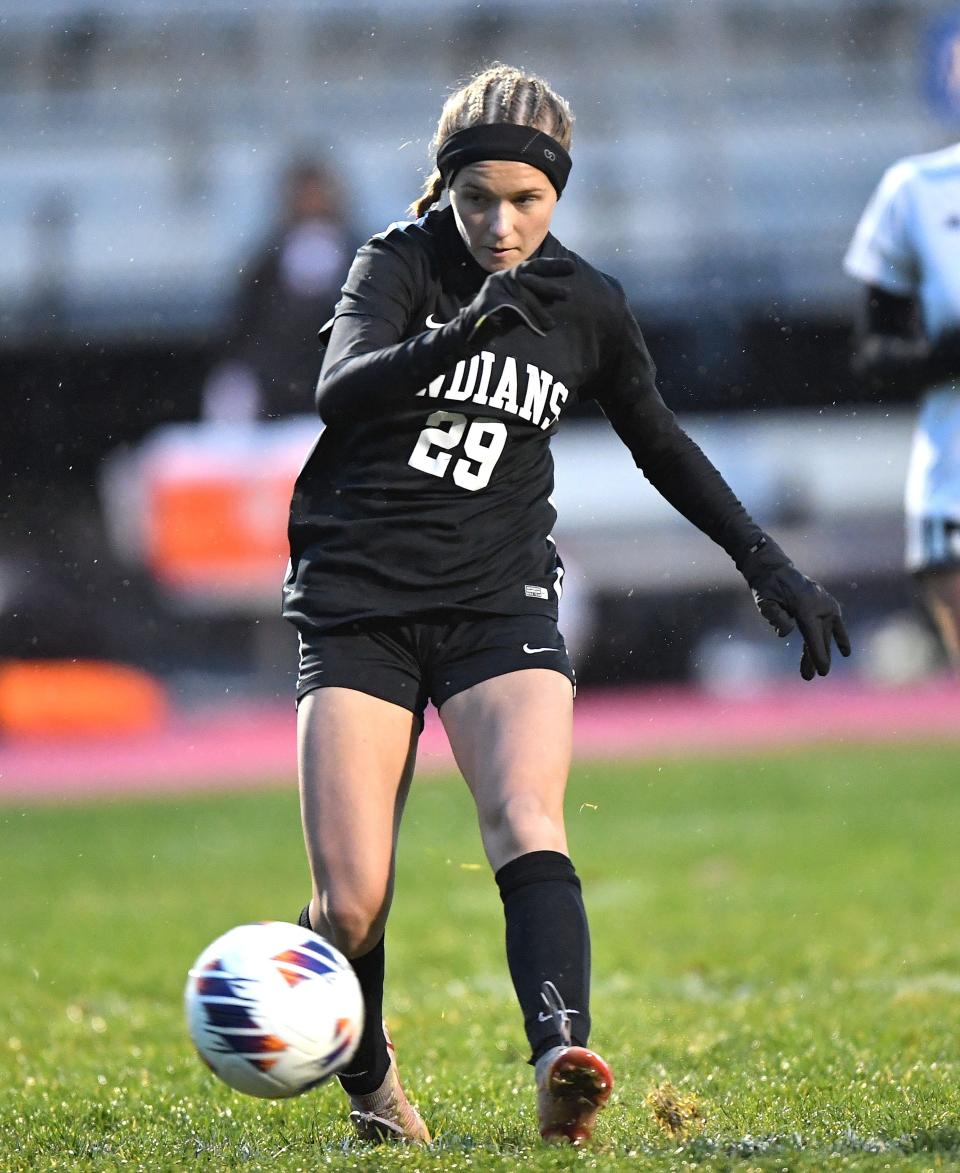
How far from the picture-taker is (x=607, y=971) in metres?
6.02

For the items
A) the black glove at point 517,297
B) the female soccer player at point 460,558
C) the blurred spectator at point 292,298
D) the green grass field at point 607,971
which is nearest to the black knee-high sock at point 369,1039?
the female soccer player at point 460,558

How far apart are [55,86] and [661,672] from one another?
491 inches

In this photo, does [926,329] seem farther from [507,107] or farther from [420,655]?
[420,655]

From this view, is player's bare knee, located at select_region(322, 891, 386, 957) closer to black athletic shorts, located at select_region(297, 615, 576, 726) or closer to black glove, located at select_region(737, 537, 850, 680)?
black athletic shorts, located at select_region(297, 615, 576, 726)

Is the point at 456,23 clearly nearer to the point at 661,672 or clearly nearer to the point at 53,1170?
the point at 661,672

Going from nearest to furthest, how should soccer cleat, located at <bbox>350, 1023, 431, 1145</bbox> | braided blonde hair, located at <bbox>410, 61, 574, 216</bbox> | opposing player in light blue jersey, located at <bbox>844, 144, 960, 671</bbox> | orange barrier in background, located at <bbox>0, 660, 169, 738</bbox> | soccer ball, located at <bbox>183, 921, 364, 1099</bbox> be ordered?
soccer ball, located at <bbox>183, 921, 364, 1099</bbox>
braided blonde hair, located at <bbox>410, 61, 574, 216</bbox>
soccer cleat, located at <bbox>350, 1023, 431, 1145</bbox>
opposing player in light blue jersey, located at <bbox>844, 144, 960, 671</bbox>
orange barrier in background, located at <bbox>0, 660, 169, 738</bbox>

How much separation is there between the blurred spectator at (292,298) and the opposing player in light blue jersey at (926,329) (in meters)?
2.05

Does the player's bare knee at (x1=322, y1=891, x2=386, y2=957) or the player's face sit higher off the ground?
the player's face

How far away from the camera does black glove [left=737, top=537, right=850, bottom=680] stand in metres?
3.67

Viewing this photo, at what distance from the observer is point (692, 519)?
380 centimetres

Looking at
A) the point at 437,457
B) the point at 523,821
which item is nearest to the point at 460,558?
the point at 437,457

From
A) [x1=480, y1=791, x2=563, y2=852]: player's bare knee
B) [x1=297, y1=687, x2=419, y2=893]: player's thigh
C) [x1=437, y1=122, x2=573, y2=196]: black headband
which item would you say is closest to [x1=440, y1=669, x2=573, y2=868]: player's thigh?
[x1=480, y1=791, x2=563, y2=852]: player's bare knee

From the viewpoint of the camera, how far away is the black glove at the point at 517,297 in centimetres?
313

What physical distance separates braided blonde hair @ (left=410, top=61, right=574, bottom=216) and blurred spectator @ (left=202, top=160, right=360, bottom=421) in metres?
2.72
